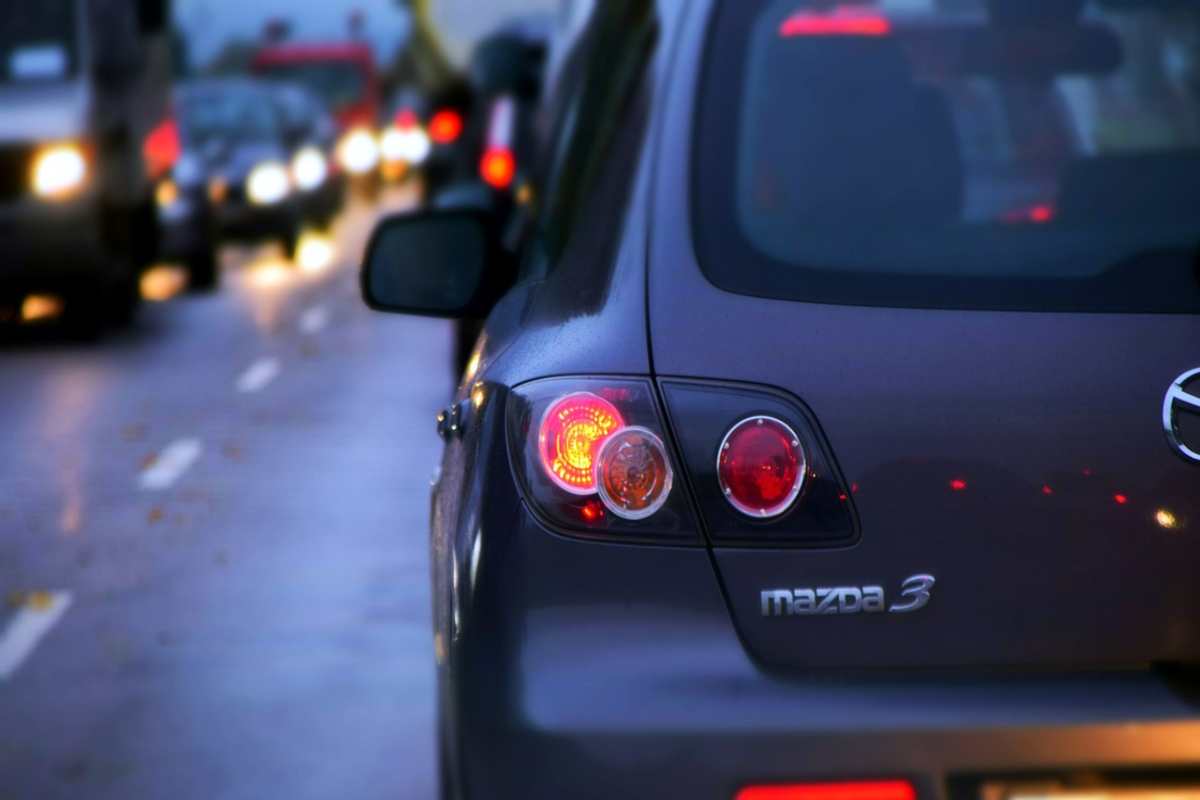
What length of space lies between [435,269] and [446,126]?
60.9ft

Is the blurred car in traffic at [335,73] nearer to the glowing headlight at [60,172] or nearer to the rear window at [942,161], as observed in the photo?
the glowing headlight at [60,172]

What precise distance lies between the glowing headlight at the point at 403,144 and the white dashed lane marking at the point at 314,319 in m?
26.1

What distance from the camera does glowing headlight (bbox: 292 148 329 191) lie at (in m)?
25.6

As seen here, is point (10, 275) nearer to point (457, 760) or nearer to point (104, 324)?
point (104, 324)

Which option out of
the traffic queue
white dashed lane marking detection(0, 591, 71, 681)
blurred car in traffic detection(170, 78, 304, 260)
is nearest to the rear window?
white dashed lane marking detection(0, 591, 71, 681)

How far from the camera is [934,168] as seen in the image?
3268mm

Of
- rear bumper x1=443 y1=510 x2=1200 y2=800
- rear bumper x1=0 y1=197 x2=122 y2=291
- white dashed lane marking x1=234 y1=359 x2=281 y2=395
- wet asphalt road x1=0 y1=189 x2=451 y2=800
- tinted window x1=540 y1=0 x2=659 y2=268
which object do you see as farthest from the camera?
rear bumper x1=0 y1=197 x2=122 y2=291

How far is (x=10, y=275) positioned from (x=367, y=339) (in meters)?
2.51

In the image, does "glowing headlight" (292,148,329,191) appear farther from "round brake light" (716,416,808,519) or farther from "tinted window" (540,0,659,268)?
"round brake light" (716,416,808,519)

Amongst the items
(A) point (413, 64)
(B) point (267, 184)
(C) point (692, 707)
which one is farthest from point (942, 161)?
(A) point (413, 64)

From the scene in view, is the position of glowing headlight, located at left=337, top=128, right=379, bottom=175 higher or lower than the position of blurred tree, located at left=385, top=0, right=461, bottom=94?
higher

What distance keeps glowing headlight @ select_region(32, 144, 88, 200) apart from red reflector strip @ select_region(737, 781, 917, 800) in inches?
514

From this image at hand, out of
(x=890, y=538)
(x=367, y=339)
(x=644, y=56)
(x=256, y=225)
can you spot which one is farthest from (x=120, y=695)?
(x=256, y=225)

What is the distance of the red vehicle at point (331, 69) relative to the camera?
43.7 metres
